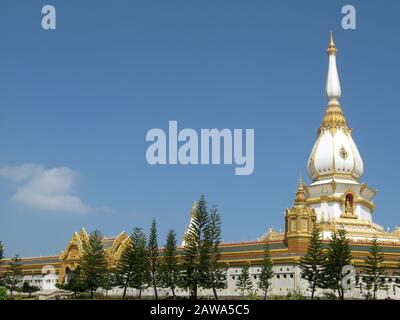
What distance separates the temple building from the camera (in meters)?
47.1

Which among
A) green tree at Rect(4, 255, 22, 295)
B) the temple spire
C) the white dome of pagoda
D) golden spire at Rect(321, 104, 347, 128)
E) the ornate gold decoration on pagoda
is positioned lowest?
green tree at Rect(4, 255, 22, 295)

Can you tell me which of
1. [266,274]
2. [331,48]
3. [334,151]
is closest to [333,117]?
[334,151]

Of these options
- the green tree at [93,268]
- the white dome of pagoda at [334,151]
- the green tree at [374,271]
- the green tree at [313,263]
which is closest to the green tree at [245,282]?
the green tree at [313,263]

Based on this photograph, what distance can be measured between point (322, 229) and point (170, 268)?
536 inches

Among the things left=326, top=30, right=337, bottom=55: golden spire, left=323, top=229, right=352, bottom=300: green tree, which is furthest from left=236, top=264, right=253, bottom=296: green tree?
left=326, top=30, right=337, bottom=55: golden spire

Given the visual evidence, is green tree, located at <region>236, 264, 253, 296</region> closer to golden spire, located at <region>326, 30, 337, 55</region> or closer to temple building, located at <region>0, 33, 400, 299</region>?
temple building, located at <region>0, 33, 400, 299</region>

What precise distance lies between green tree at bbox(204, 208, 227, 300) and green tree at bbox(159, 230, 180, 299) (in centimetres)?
300

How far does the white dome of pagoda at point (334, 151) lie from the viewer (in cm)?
6378

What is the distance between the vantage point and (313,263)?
4312cm
